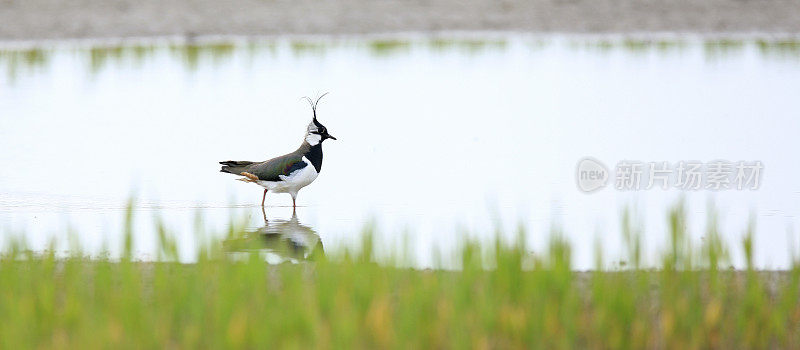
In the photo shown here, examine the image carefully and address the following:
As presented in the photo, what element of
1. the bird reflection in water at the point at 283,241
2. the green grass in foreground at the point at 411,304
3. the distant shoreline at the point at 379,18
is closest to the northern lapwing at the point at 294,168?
the bird reflection in water at the point at 283,241

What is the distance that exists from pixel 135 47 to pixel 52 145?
18.4ft

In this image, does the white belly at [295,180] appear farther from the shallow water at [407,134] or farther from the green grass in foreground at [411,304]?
the green grass in foreground at [411,304]

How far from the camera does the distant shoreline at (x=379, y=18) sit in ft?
47.4

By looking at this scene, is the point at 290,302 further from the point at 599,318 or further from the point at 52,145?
the point at 52,145

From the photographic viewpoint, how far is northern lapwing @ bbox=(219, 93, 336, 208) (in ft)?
20.0

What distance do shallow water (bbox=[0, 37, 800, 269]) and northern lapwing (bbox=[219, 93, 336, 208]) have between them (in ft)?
0.56

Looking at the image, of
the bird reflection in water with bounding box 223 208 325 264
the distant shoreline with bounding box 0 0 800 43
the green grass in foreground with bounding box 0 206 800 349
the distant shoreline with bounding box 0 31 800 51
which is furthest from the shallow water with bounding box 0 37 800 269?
the distant shoreline with bounding box 0 0 800 43

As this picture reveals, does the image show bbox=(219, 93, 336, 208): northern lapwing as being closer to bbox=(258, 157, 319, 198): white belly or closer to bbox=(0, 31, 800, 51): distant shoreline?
bbox=(258, 157, 319, 198): white belly

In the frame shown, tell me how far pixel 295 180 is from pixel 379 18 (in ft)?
29.5

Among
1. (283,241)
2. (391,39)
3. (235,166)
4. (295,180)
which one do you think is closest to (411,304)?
(283,241)

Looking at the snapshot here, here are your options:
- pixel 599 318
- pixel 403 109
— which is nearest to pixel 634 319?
pixel 599 318

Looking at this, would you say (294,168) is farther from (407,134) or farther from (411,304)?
(407,134)

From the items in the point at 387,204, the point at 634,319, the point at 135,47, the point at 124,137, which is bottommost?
the point at 634,319

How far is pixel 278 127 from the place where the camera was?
867 cm
